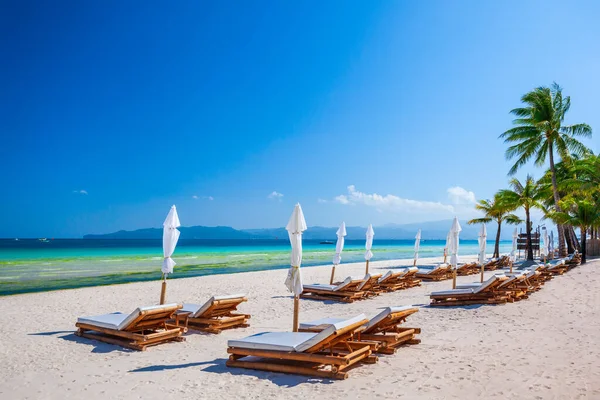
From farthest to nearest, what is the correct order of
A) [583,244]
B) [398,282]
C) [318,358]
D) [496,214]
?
1. [496,214]
2. [583,244]
3. [398,282]
4. [318,358]

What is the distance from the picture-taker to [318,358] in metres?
4.57

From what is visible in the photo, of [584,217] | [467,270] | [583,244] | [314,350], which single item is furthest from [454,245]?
[584,217]

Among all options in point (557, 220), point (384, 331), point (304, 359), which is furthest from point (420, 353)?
point (557, 220)

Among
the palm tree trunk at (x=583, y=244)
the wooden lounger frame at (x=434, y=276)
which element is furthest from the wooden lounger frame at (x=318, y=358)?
the palm tree trunk at (x=583, y=244)

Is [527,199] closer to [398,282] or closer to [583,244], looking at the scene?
[583,244]

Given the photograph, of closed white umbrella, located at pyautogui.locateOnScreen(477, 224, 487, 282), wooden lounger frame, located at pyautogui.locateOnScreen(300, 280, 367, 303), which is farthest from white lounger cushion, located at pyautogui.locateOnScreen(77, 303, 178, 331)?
closed white umbrella, located at pyautogui.locateOnScreen(477, 224, 487, 282)

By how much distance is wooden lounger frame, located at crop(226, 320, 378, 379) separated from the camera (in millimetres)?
4574

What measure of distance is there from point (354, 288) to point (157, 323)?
6132mm

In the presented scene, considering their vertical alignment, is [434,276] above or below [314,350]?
below

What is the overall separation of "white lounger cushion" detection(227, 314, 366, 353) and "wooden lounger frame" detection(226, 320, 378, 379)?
1.8 inches

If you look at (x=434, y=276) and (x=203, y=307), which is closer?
(x=203, y=307)

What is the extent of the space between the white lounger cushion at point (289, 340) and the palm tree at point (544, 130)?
74.1 ft

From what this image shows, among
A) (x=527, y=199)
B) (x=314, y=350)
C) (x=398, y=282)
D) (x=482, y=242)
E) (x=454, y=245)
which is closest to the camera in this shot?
(x=314, y=350)

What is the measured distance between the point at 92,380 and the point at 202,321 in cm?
274
